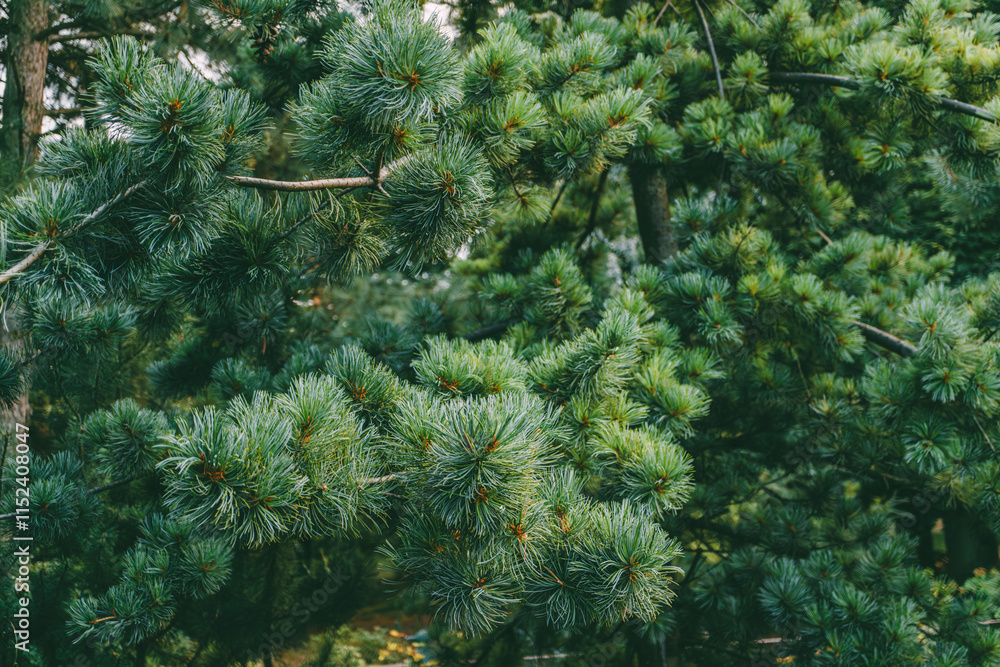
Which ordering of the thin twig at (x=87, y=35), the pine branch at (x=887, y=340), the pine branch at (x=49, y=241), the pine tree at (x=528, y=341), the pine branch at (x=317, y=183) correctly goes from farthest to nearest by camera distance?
the thin twig at (x=87, y=35) → the pine branch at (x=887, y=340) → the pine branch at (x=317, y=183) → the pine tree at (x=528, y=341) → the pine branch at (x=49, y=241)

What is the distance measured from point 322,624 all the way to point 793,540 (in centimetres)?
261

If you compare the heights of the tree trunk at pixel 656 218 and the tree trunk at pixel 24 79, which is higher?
the tree trunk at pixel 24 79

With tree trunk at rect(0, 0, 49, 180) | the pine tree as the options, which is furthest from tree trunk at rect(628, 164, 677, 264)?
tree trunk at rect(0, 0, 49, 180)

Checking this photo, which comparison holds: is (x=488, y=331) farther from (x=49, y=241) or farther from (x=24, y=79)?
(x=24, y=79)

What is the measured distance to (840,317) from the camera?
7.28 ft

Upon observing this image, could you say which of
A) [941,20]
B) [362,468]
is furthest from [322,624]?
[941,20]

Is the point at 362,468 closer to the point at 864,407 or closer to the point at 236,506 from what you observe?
the point at 236,506

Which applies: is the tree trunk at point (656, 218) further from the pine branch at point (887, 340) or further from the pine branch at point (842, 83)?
the pine branch at point (887, 340)

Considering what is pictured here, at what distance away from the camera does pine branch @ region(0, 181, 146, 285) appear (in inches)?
42.7

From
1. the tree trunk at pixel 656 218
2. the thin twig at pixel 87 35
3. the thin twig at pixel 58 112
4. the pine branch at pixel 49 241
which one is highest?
the thin twig at pixel 87 35

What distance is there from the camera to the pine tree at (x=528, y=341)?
121cm

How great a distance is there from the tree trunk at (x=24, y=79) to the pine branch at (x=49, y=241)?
3881 mm

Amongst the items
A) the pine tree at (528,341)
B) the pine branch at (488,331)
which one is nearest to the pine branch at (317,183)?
the pine tree at (528,341)

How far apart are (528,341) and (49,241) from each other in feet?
5.08
